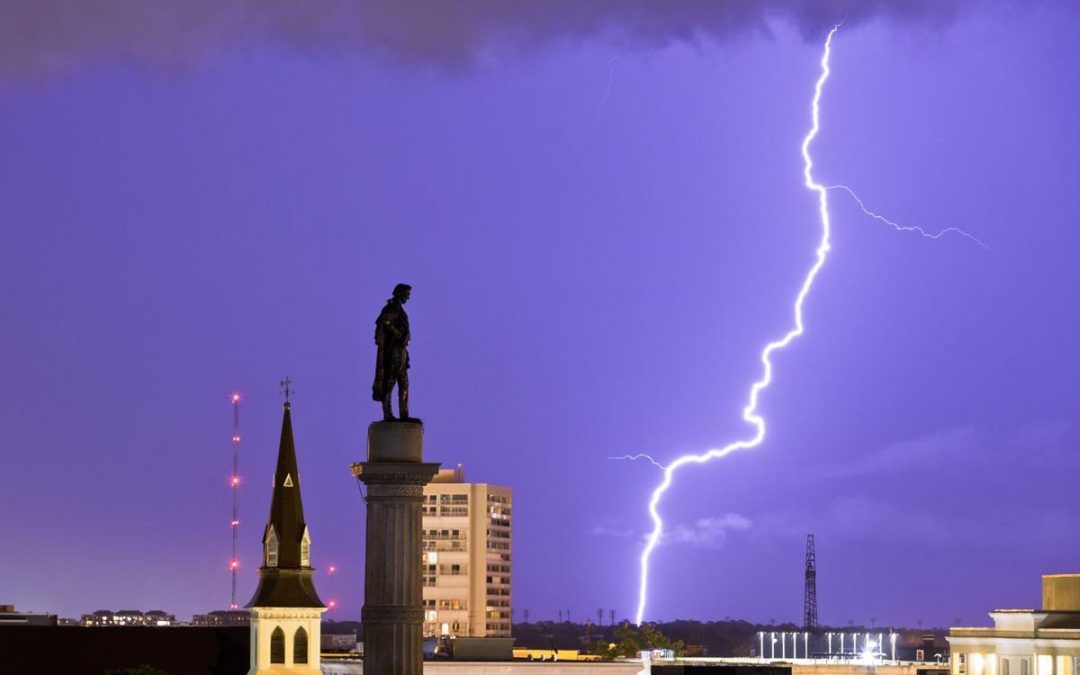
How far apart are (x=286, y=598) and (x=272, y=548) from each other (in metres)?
3.21

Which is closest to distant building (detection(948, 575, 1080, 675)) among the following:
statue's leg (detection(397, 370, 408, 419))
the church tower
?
the church tower

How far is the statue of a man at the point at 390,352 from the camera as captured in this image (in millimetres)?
26859

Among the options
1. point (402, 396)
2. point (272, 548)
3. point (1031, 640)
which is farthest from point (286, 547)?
point (402, 396)

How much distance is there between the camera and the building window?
105 meters

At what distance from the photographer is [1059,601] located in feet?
349

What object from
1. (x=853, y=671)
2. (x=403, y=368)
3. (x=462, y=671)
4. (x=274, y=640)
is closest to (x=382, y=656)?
(x=403, y=368)

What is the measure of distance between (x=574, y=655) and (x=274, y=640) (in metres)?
48.3

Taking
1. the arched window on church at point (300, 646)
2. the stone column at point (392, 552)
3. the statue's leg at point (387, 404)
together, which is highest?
the statue's leg at point (387, 404)

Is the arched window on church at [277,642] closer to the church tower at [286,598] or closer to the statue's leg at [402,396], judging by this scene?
the church tower at [286,598]

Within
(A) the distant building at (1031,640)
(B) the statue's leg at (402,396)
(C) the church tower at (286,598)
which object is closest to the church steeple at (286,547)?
(C) the church tower at (286,598)

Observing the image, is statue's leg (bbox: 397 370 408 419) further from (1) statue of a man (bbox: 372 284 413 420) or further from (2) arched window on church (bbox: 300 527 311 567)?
(2) arched window on church (bbox: 300 527 311 567)

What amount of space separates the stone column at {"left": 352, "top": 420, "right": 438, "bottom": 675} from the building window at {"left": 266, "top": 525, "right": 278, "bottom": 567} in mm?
79878

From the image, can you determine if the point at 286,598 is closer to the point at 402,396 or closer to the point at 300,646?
the point at 300,646

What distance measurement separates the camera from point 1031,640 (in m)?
100
